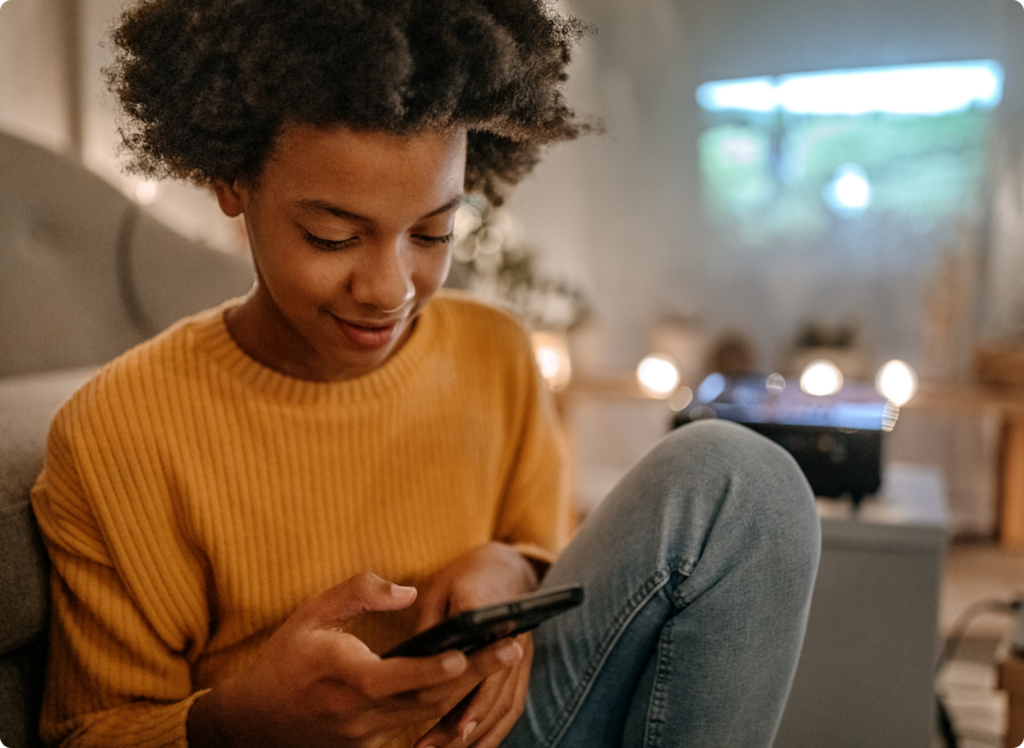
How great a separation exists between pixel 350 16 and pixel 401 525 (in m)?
0.41

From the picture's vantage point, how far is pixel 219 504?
665 millimetres

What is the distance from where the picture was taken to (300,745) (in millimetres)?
560

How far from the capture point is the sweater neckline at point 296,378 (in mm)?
684

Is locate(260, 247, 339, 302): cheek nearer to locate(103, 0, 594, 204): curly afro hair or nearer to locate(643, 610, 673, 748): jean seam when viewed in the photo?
locate(103, 0, 594, 204): curly afro hair

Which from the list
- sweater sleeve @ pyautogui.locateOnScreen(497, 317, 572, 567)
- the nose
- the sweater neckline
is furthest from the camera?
sweater sleeve @ pyautogui.locateOnScreen(497, 317, 572, 567)

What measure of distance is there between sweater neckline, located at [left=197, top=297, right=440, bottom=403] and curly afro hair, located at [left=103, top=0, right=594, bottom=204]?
127mm

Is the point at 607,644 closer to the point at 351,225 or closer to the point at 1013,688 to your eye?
the point at 351,225

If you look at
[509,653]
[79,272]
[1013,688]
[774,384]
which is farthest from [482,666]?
[774,384]

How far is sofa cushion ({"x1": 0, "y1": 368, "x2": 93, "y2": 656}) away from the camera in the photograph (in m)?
0.62

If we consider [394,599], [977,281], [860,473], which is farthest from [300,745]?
[977,281]

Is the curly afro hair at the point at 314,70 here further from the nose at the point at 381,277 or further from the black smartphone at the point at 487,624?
the black smartphone at the point at 487,624

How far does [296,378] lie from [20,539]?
24cm

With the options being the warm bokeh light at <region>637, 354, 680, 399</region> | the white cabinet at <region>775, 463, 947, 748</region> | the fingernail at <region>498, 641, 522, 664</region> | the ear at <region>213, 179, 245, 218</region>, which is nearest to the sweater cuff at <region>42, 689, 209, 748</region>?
the fingernail at <region>498, 641, 522, 664</region>

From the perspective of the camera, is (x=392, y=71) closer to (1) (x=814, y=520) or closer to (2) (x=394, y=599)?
(2) (x=394, y=599)
